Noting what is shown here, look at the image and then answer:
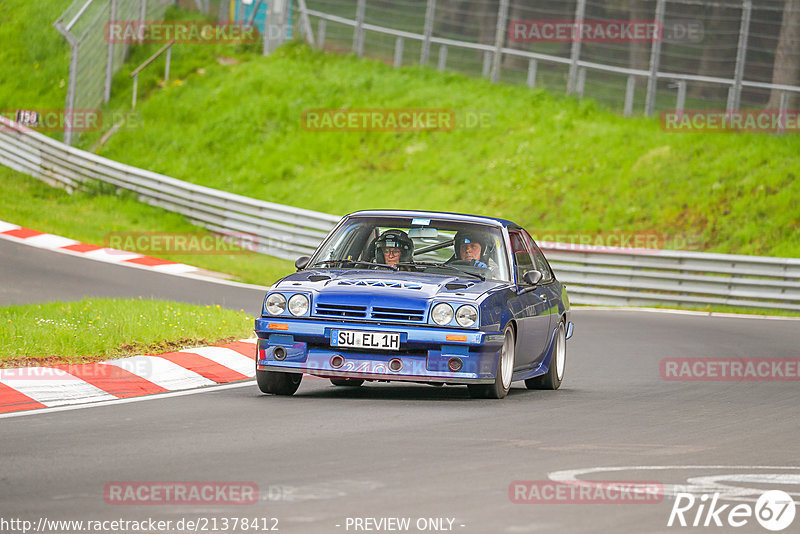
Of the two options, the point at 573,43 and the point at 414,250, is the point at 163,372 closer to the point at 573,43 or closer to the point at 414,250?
the point at 414,250

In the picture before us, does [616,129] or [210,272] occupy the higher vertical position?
→ [616,129]

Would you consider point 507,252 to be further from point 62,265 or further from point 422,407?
point 62,265

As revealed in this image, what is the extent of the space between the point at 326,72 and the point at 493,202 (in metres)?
9.77

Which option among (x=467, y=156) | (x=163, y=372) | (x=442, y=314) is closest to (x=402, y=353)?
(x=442, y=314)

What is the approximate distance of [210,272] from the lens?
2317 cm

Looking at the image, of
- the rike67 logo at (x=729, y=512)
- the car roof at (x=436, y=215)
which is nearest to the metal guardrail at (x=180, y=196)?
the car roof at (x=436, y=215)

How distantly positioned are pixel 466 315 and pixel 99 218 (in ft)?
63.8

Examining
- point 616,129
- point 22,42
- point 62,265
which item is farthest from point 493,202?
point 22,42

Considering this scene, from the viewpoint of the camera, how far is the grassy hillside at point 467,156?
27.0m

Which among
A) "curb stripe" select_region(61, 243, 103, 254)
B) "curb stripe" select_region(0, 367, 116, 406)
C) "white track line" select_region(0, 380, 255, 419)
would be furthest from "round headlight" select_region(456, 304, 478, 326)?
"curb stripe" select_region(61, 243, 103, 254)

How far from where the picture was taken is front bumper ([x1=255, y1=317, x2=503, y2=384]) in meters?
9.79

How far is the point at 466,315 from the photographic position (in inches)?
387

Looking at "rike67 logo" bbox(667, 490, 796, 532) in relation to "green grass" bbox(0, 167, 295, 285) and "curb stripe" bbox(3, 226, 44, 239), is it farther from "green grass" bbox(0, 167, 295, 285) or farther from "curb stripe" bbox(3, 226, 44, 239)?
"curb stripe" bbox(3, 226, 44, 239)

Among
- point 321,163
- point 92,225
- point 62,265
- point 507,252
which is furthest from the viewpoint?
point 321,163
